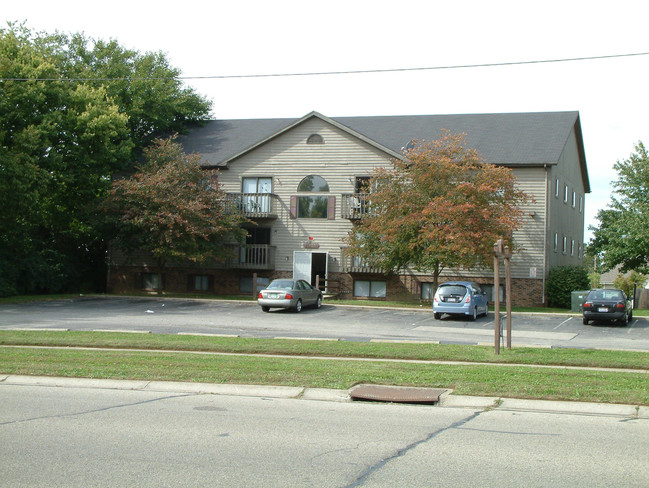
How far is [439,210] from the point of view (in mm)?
27719

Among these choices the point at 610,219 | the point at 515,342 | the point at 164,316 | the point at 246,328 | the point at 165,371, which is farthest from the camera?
the point at 610,219

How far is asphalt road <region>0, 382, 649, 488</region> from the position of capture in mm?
6016

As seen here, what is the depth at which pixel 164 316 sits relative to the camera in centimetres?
2467

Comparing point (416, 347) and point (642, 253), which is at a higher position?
point (642, 253)

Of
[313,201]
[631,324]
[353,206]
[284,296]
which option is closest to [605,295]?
[631,324]

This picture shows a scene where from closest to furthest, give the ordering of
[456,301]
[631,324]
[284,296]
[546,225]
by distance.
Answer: [456,301] < [631,324] < [284,296] < [546,225]

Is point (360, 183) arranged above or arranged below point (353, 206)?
above

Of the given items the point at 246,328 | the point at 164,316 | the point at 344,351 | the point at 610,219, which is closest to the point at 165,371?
the point at 344,351

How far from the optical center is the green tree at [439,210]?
91.7ft

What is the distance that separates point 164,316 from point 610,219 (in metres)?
30.5

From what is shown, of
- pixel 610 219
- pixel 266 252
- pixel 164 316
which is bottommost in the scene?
pixel 164 316

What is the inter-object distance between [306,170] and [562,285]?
1469 centimetres

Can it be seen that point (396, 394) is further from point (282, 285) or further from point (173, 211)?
point (173, 211)

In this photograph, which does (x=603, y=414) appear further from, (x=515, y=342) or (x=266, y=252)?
(x=266, y=252)
